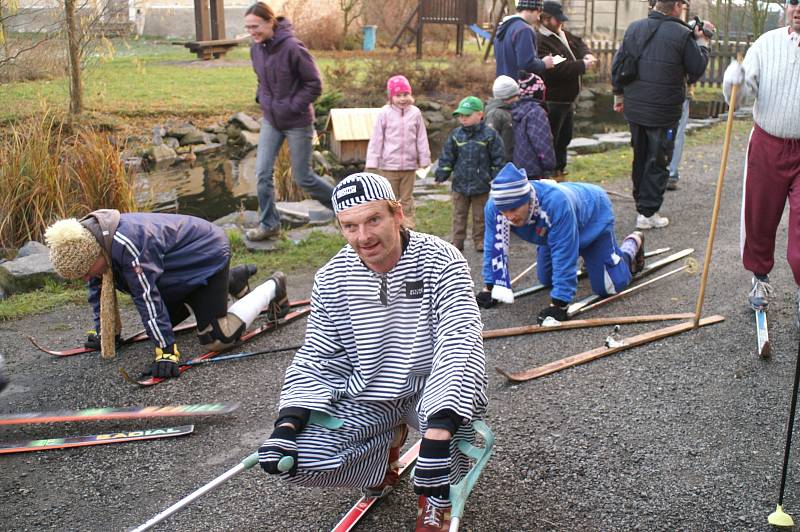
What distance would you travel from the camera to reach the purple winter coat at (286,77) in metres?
7.05

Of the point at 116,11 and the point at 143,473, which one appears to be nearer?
the point at 143,473

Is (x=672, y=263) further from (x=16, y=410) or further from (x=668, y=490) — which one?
(x=16, y=410)

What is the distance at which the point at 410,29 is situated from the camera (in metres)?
21.9

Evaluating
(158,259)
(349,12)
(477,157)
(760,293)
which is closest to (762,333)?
(760,293)

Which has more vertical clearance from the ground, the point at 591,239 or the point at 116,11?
the point at 116,11

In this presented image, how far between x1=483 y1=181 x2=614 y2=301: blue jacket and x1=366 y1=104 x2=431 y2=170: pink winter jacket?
1.82m

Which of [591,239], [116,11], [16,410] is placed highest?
[116,11]

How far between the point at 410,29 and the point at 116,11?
11.6 meters

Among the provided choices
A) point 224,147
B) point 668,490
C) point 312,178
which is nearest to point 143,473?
point 668,490

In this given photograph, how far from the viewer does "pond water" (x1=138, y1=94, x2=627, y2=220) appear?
10000mm

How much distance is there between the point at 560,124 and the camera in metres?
7.94

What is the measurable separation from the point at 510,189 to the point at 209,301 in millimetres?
1894

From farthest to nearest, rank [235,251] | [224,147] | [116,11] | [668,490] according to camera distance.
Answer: [224,147]
[116,11]
[235,251]
[668,490]


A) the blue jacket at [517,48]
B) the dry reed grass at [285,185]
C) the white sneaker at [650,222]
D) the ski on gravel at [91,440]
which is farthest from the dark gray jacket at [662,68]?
the ski on gravel at [91,440]
